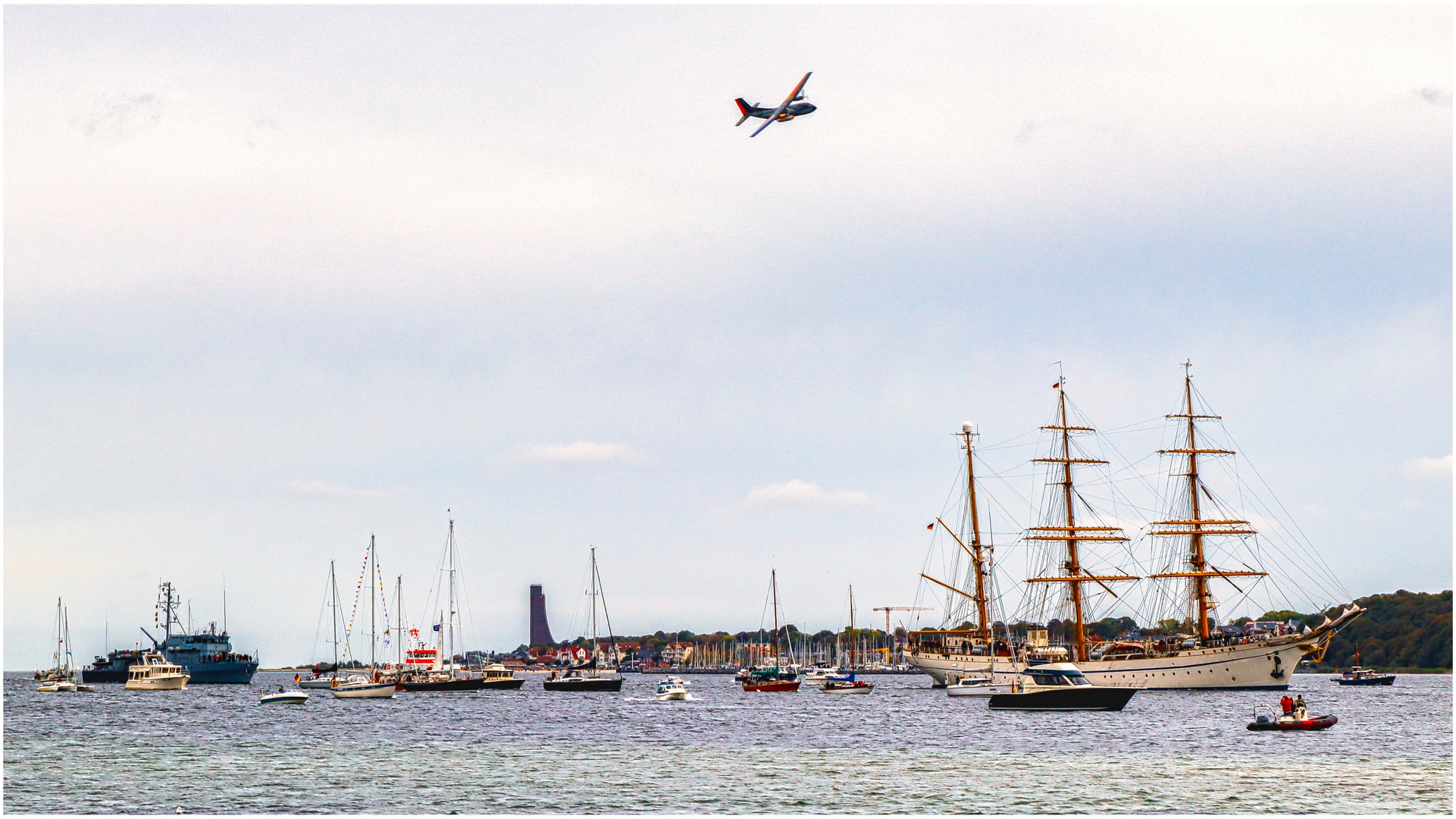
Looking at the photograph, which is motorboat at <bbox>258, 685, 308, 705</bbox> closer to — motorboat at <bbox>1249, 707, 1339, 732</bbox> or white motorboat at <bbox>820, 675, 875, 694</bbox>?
white motorboat at <bbox>820, 675, 875, 694</bbox>

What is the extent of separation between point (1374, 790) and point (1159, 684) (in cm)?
9060

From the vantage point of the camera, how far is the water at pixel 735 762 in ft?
145

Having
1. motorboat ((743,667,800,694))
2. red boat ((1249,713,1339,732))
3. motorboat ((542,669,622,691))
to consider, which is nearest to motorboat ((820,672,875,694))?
motorboat ((743,667,800,694))

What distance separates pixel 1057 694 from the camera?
8581cm

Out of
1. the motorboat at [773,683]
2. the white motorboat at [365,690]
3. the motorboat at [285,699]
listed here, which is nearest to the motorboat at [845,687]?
the motorboat at [773,683]

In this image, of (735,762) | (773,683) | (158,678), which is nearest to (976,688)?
(773,683)

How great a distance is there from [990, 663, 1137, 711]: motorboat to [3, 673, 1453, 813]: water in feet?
3.88

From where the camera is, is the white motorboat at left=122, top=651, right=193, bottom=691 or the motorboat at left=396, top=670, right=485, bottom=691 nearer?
the motorboat at left=396, top=670, right=485, bottom=691

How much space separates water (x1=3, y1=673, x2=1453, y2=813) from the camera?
44.2 m

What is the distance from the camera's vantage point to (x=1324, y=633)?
13375 centimetres

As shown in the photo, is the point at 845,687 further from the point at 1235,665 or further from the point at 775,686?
the point at 1235,665

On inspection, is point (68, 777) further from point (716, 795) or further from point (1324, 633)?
point (1324, 633)

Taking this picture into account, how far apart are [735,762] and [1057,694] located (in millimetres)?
34448

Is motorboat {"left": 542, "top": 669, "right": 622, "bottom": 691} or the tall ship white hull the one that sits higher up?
the tall ship white hull
